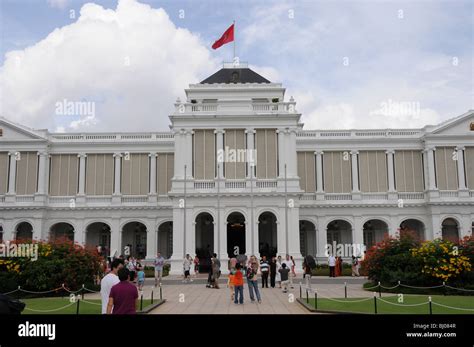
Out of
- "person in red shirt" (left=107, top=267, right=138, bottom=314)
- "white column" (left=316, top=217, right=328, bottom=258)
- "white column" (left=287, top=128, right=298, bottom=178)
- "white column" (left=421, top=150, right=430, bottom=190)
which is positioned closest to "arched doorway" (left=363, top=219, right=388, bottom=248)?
"white column" (left=316, top=217, right=328, bottom=258)

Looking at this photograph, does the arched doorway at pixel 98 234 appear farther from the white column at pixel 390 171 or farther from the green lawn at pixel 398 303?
the green lawn at pixel 398 303

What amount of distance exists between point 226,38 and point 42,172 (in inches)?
895

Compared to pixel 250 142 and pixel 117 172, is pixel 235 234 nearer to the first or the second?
pixel 250 142

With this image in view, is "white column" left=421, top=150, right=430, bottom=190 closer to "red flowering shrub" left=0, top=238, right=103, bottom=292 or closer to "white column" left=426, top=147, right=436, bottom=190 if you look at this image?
"white column" left=426, top=147, right=436, bottom=190

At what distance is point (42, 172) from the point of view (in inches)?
1887

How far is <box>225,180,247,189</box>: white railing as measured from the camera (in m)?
39.6

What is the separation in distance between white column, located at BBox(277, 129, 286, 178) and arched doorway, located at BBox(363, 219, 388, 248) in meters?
14.4

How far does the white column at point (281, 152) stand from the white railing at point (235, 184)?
10.1 feet

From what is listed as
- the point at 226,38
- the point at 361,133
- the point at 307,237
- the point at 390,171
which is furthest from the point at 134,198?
the point at 390,171

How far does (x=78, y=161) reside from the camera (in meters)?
49.3

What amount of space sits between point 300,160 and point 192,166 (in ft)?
44.7

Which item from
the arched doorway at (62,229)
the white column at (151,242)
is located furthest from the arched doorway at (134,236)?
the arched doorway at (62,229)
